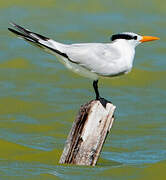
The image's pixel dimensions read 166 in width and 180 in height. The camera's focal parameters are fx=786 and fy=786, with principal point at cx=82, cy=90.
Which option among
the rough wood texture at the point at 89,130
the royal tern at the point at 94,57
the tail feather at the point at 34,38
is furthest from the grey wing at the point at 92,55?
the rough wood texture at the point at 89,130

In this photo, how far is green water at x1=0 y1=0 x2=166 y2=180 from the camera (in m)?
8.16

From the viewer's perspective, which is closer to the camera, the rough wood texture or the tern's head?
the rough wood texture

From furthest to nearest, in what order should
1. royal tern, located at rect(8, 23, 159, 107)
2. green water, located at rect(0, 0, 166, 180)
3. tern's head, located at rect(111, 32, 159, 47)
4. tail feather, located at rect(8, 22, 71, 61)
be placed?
1. green water, located at rect(0, 0, 166, 180)
2. tern's head, located at rect(111, 32, 159, 47)
3. royal tern, located at rect(8, 23, 159, 107)
4. tail feather, located at rect(8, 22, 71, 61)

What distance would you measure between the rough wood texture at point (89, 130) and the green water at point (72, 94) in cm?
19

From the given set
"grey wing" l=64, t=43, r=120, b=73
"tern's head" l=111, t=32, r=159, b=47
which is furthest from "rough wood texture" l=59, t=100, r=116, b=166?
"tern's head" l=111, t=32, r=159, b=47

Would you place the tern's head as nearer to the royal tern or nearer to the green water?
the royal tern

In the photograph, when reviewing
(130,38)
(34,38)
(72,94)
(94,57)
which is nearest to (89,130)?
(94,57)

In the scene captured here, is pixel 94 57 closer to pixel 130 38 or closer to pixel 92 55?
pixel 92 55

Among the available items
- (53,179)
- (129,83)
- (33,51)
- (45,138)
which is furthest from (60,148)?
(33,51)

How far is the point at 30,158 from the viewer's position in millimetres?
8672

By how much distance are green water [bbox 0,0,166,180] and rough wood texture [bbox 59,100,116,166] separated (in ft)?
0.63

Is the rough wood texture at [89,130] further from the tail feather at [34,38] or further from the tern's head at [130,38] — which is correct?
the tern's head at [130,38]

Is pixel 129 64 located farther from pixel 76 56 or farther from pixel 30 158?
pixel 30 158

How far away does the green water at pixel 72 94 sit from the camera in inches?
321
